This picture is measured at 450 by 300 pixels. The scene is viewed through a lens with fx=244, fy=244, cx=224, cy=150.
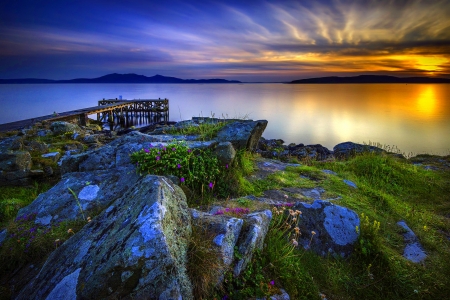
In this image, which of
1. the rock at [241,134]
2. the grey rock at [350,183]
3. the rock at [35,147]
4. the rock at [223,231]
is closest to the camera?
the rock at [223,231]

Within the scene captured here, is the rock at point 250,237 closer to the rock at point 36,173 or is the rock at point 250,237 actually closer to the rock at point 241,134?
the rock at point 241,134

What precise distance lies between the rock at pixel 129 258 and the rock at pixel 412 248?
361cm

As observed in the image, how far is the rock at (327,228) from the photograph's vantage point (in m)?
3.75

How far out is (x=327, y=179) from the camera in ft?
22.3

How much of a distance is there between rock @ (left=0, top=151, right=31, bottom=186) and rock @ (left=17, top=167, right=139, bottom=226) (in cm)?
351

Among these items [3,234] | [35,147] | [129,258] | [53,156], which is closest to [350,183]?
[129,258]

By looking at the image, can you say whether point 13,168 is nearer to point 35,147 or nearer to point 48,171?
point 48,171

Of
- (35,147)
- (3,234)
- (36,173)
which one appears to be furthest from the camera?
(35,147)

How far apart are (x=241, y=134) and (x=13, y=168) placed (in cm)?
690

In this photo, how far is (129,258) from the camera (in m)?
2.00

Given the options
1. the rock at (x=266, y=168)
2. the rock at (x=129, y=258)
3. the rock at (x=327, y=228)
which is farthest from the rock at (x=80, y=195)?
the rock at (x=266, y=168)

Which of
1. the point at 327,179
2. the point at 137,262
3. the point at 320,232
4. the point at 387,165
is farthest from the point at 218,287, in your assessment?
the point at 387,165

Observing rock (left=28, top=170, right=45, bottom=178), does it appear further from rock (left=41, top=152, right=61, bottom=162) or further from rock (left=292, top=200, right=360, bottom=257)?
rock (left=292, top=200, right=360, bottom=257)

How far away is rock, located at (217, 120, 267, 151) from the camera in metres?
7.35
